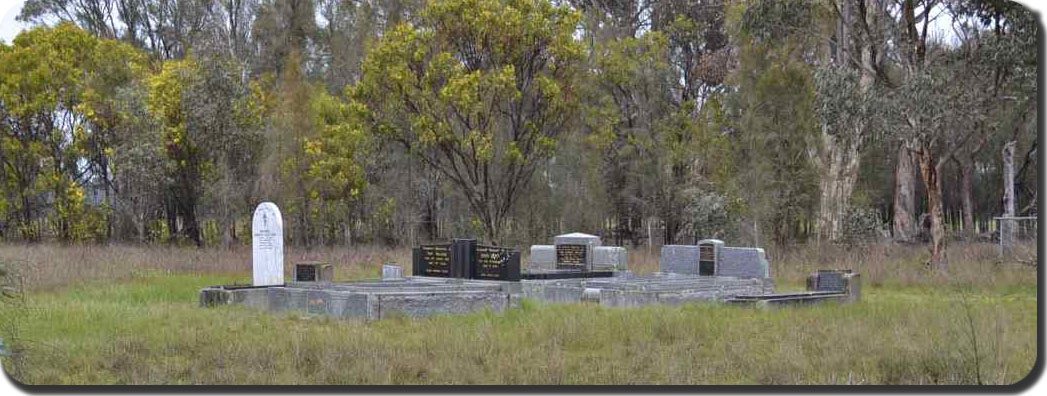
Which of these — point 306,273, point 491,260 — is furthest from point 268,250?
point 491,260

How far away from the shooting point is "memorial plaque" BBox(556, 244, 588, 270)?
66.0 feet

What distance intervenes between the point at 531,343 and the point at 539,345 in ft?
0.65

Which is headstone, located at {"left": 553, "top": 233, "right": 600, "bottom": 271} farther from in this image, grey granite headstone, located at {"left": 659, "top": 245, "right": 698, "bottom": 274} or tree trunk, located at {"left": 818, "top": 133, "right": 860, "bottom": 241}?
tree trunk, located at {"left": 818, "top": 133, "right": 860, "bottom": 241}

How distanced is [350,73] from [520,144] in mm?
10870

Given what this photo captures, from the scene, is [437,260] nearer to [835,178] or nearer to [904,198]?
[835,178]

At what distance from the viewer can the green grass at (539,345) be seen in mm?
9156

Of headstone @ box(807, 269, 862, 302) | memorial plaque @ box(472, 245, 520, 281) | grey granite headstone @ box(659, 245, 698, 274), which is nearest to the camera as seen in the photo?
headstone @ box(807, 269, 862, 302)

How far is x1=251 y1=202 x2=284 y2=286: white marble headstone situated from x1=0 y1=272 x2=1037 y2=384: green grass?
205 centimetres

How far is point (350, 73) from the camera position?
38500 millimetres

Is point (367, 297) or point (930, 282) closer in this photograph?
point (367, 297)

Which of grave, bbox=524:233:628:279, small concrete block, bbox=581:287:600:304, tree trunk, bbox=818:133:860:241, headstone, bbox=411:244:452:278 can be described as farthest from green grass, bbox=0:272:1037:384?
tree trunk, bbox=818:133:860:241

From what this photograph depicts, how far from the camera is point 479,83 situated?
91.4 feet

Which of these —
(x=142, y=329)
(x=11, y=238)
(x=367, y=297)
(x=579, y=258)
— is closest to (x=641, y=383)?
(x=367, y=297)

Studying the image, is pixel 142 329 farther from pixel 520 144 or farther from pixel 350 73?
pixel 350 73
